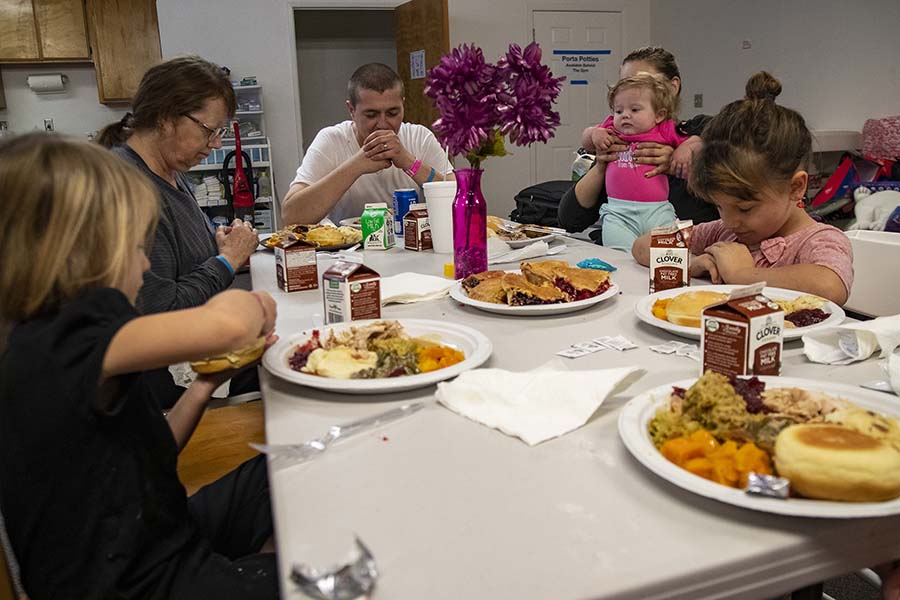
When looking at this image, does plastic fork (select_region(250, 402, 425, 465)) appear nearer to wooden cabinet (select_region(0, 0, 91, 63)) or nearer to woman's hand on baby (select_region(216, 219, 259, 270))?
woman's hand on baby (select_region(216, 219, 259, 270))

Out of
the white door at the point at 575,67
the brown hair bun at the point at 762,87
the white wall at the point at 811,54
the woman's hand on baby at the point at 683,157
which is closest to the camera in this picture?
the brown hair bun at the point at 762,87

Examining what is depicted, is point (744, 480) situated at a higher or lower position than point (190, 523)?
higher

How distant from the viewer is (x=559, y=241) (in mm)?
2324

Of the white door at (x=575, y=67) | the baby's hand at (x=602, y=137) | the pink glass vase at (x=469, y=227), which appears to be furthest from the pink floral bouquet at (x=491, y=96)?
the white door at (x=575, y=67)

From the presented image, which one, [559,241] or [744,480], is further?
[559,241]

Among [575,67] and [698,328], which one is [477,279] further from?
[575,67]

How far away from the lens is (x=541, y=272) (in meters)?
1.49

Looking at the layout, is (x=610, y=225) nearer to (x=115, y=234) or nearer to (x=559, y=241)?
(x=559, y=241)

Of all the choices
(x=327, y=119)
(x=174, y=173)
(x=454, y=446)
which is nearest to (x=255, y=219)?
(x=327, y=119)

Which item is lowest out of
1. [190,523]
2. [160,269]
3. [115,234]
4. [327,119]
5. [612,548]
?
[190,523]

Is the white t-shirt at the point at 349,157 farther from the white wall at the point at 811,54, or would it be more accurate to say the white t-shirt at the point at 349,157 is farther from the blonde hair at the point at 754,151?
the white wall at the point at 811,54

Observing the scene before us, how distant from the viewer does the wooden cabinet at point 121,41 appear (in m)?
5.60

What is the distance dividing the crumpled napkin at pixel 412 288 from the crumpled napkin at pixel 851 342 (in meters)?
0.78

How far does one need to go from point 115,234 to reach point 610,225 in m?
1.81
